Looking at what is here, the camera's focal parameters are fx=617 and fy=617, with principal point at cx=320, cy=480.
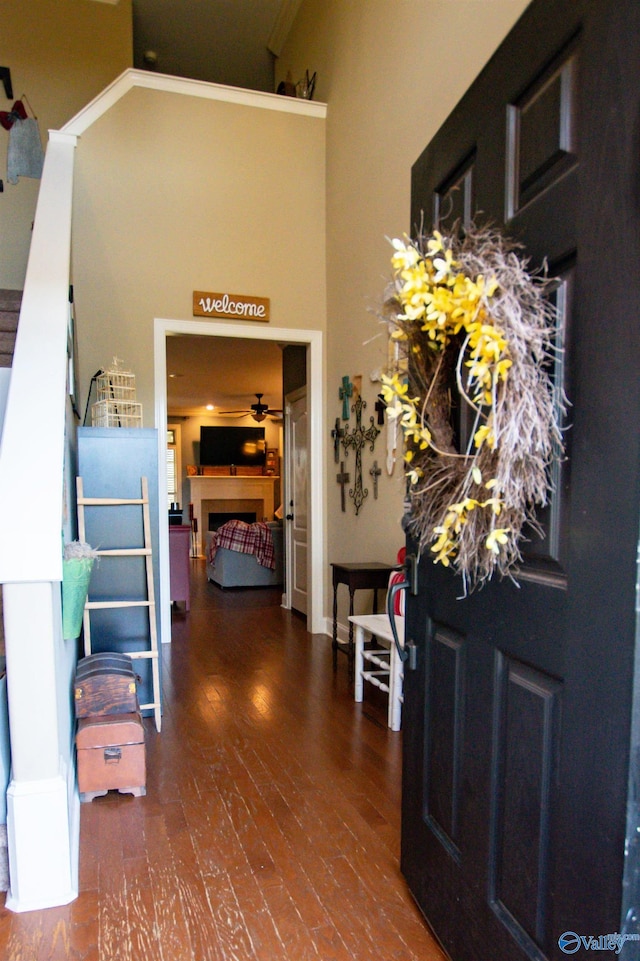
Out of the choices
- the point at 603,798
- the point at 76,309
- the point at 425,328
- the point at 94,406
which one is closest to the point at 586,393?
the point at 425,328

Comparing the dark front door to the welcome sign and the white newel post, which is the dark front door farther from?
the welcome sign

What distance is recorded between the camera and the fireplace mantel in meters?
11.8

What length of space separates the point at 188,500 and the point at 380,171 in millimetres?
9686

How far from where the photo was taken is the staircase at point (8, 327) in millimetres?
3424

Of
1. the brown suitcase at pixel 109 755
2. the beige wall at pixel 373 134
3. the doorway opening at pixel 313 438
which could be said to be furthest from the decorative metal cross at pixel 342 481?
the brown suitcase at pixel 109 755

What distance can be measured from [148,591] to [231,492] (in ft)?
28.6

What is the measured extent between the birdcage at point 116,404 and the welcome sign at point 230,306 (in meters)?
1.45

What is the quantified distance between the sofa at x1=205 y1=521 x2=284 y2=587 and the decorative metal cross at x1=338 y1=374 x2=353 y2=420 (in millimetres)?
3069

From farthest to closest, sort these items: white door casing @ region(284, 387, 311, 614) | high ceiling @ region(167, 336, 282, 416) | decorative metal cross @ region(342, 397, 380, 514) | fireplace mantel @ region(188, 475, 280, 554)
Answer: fireplace mantel @ region(188, 475, 280, 554) → high ceiling @ region(167, 336, 282, 416) → white door casing @ region(284, 387, 311, 614) → decorative metal cross @ region(342, 397, 380, 514)

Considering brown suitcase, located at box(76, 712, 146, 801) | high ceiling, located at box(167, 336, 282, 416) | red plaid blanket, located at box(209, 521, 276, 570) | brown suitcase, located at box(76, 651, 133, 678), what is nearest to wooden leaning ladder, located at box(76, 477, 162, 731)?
brown suitcase, located at box(76, 651, 133, 678)

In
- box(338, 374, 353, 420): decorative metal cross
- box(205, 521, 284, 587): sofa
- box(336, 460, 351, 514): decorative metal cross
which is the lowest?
box(205, 521, 284, 587): sofa

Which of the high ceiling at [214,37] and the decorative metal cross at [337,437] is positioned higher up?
the high ceiling at [214,37]

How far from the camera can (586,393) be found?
3.71 ft

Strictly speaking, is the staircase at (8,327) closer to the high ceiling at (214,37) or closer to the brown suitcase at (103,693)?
the brown suitcase at (103,693)
